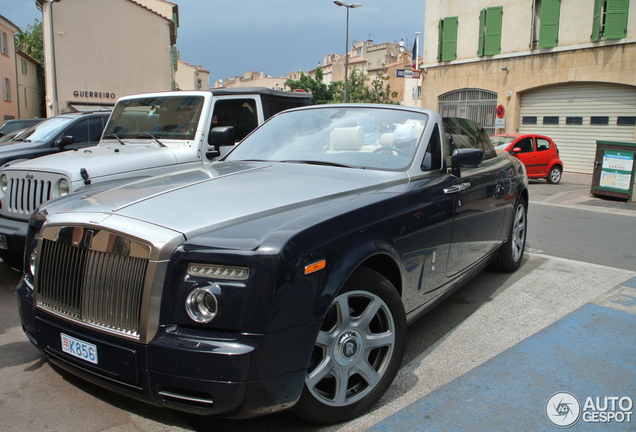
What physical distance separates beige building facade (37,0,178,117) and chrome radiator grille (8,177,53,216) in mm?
24945

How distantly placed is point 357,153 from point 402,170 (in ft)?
1.31

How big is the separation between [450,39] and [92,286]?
27377mm

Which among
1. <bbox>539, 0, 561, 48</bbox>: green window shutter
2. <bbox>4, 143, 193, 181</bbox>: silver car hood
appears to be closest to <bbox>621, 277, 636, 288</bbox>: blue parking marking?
<bbox>4, 143, 193, 181</bbox>: silver car hood

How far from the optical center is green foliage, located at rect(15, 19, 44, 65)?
55.7m

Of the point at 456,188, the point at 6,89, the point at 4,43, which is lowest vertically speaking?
the point at 456,188

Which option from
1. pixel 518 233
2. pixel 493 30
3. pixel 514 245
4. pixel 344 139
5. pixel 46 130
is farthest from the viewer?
pixel 493 30

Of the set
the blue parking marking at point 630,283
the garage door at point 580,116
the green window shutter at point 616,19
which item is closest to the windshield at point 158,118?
the blue parking marking at point 630,283

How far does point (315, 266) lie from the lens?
2406mm

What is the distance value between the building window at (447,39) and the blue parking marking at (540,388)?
25.2m

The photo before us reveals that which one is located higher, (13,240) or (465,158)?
(465,158)

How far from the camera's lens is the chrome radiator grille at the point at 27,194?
16.4 feet

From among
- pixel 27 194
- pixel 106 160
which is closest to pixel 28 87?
pixel 106 160

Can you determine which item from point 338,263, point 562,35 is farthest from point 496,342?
point 562,35

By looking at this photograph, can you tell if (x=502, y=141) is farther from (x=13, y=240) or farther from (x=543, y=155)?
(x=13, y=240)
